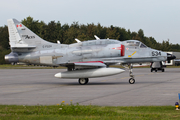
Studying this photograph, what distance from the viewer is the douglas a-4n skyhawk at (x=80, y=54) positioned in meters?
19.3

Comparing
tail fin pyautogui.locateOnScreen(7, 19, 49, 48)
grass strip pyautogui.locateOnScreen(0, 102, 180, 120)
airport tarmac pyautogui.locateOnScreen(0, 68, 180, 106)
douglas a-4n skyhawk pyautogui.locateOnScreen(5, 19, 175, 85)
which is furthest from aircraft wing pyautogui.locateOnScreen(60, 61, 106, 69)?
grass strip pyautogui.locateOnScreen(0, 102, 180, 120)

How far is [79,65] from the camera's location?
61.7 feet

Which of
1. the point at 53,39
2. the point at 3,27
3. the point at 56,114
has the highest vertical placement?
the point at 3,27

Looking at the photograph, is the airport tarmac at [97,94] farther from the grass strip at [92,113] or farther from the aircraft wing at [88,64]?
the grass strip at [92,113]

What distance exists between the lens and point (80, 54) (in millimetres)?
19531

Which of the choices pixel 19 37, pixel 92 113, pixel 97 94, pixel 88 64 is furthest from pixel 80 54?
pixel 92 113

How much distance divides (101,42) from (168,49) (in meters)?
75.5

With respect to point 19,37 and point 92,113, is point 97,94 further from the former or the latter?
point 19,37

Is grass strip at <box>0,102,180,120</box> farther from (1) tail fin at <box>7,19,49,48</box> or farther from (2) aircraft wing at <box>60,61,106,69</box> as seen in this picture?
(1) tail fin at <box>7,19,49,48</box>

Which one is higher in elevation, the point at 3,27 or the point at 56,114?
the point at 3,27

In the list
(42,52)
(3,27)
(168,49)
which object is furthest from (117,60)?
(3,27)

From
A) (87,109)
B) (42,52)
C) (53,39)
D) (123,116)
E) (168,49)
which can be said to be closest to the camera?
(123,116)

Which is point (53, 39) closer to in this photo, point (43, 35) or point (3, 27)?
point (43, 35)

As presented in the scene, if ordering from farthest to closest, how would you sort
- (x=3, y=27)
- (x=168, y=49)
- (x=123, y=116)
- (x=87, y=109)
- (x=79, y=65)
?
(x=3, y=27)
(x=168, y=49)
(x=79, y=65)
(x=87, y=109)
(x=123, y=116)
